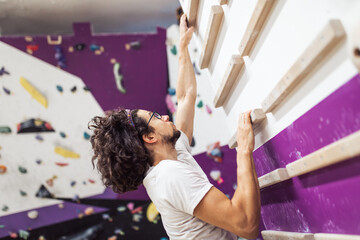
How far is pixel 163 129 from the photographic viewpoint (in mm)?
1627

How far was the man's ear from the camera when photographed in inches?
62.8

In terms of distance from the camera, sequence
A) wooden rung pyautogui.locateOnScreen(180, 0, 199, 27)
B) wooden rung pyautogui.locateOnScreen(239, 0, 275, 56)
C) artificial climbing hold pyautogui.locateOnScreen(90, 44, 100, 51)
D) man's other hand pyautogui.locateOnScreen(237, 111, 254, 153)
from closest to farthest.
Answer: wooden rung pyautogui.locateOnScreen(239, 0, 275, 56) < man's other hand pyautogui.locateOnScreen(237, 111, 254, 153) < wooden rung pyautogui.locateOnScreen(180, 0, 199, 27) < artificial climbing hold pyautogui.locateOnScreen(90, 44, 100, 51)

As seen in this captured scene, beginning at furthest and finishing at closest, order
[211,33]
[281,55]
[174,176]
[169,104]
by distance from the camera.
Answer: [169,104] → [211,33] → [174,176] → [281,55]

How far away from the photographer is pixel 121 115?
5.38 feet

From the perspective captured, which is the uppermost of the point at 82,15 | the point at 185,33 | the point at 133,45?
the point at 82,15

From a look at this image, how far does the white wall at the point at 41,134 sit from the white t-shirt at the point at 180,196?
65.5 inches

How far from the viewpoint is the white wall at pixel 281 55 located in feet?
2.77

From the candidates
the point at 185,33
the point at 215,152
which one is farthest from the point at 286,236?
the point at 215,152

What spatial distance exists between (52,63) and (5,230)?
1.54 metres

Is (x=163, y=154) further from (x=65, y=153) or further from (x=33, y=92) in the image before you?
(x=33, y=92)

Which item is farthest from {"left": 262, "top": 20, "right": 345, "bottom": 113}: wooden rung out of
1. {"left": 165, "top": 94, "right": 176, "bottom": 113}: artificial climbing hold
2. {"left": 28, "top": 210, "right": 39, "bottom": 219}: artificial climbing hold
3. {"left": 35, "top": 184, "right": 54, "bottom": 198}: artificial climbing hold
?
{"left": 28, "top": 210, "right": 39, "bottom": 219}: artificial climbing hold

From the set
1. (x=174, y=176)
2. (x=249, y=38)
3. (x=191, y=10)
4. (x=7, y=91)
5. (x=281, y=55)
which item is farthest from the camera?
(x=7, y=91)

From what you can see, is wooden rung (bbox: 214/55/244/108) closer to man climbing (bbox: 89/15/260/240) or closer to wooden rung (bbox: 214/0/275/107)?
wooden rung (bbox: 214/0/275/107)

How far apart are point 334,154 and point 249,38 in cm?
55
